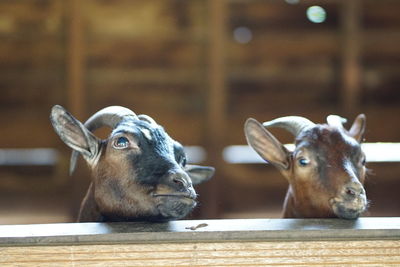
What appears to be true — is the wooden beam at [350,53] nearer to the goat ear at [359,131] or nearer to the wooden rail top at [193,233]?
the goat ear at [359,131]

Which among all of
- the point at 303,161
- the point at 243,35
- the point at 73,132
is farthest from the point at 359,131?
the point at 243,35

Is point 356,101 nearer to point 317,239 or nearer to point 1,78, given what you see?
point 1,78

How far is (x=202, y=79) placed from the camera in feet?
30.7

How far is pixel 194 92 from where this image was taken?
9.45 metres

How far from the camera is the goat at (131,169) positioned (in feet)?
11.6

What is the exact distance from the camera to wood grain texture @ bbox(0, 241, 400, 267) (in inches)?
111

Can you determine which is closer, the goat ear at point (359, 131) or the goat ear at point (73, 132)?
the goat ear at point (73, 132)

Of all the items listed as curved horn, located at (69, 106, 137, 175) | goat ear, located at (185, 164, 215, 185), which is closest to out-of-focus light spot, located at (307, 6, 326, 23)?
goat ear, located at (185, 164, 215, 185)

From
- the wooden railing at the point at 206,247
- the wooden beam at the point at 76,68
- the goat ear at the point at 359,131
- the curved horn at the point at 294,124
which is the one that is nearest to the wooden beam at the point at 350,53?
the wooden beam at the point at 76,68

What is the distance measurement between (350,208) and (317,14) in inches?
233

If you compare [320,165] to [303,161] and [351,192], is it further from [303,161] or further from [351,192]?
[351,192]

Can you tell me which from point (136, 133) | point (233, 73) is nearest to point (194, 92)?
point (233, 73)

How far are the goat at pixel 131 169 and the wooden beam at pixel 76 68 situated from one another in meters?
4.80

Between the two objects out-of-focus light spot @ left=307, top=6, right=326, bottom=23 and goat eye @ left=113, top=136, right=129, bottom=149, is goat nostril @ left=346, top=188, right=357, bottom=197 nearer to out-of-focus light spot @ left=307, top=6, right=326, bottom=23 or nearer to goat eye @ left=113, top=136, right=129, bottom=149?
goat eye @ left=113, top=136, right=129, bottom=149
